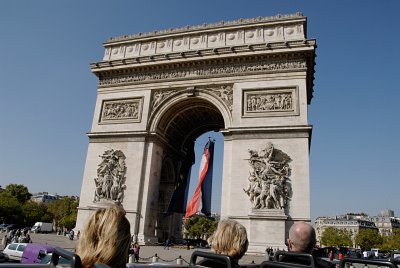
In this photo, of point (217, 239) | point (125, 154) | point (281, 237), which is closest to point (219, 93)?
point (125, 154)

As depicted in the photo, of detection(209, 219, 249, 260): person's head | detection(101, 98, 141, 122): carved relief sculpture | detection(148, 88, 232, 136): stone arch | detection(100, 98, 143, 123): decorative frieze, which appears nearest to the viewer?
detection(209, 219, 249, 260): person's head

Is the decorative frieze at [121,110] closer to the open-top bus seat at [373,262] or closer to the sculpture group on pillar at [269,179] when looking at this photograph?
the sculpture group on pillar at [269,179]

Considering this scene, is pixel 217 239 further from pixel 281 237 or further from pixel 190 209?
pixel 190 209

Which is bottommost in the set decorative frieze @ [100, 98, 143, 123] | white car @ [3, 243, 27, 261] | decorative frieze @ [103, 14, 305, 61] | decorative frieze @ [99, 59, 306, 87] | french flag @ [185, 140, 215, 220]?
white car @ [3, 243, 27, 261]

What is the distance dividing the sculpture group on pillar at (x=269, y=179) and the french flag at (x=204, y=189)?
159 inches

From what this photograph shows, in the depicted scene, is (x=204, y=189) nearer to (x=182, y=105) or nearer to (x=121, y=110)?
(x=182, y=105)

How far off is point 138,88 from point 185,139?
6273 millimetres

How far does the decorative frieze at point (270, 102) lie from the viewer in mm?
19469

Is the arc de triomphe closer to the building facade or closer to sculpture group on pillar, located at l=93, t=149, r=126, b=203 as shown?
sculpture group on pillar, located at l=93, t=149, r=126, b=203

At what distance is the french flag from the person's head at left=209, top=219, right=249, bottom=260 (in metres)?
18.8

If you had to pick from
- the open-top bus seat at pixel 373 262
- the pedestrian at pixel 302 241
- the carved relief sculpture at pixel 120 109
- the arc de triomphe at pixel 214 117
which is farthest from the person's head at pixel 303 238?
the carved relief sculpture at pixel 120 109

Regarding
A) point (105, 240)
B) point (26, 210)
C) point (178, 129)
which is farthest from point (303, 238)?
point (26, 210)

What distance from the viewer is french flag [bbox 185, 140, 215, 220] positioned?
70.6 feet

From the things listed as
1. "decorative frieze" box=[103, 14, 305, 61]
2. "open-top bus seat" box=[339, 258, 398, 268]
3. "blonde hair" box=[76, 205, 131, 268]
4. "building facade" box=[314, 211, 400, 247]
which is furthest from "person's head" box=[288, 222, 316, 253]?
"building facade" box=[314, 211, 400, 247]
